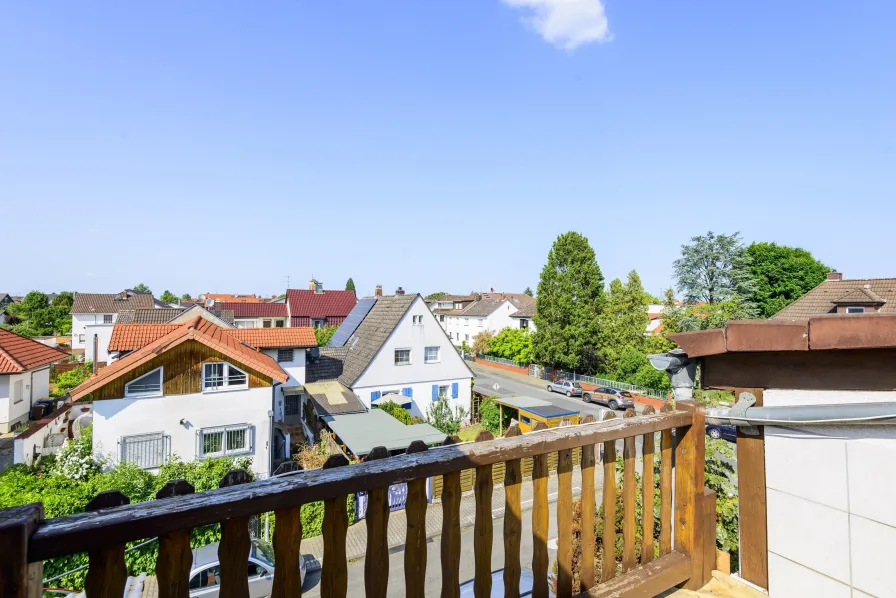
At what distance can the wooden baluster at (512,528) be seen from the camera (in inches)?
81.4

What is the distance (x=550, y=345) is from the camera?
3016 centimetres

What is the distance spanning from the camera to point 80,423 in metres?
16.2

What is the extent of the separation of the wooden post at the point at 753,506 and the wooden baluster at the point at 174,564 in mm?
2755

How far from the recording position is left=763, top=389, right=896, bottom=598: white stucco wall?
221cm

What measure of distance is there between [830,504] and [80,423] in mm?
20731

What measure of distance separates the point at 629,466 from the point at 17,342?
23537mm

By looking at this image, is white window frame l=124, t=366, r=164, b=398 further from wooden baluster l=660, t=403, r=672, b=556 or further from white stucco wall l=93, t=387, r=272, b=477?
wooden baluster l=660, t=403, r=672, b=556

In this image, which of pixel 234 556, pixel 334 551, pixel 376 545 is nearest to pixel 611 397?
pixel 376 545

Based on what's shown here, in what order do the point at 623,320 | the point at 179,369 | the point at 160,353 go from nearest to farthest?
the point at 160,353 → the point at 179,369 → the point at 623,320

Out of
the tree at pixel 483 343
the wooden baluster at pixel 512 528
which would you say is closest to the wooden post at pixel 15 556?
the wooden baluster at pixel 512 528

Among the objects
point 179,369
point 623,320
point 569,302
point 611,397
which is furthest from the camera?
point 623,320

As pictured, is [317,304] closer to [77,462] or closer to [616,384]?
[616,384]

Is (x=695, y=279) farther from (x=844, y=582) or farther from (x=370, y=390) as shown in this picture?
(x=844, y=582)

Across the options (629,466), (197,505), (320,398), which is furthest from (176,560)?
(320,398)
